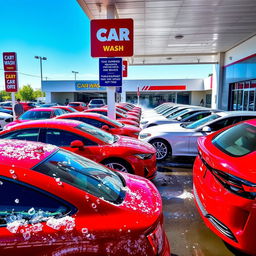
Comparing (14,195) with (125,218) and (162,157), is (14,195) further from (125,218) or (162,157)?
(162,157)

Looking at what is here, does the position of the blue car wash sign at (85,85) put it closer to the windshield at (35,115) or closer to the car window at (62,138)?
the windshield at (35,115)

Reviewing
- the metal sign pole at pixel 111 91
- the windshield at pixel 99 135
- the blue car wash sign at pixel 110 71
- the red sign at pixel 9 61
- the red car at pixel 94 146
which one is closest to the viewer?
the red car at pixel 94 146

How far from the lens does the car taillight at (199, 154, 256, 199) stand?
2222mm

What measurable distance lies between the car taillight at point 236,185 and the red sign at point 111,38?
22.9 ft

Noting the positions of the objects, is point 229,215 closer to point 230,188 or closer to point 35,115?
point 230,188

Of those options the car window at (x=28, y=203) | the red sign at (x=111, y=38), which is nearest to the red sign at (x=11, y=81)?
the red sign at (x=111, y=38)

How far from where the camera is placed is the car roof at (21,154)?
1861mm

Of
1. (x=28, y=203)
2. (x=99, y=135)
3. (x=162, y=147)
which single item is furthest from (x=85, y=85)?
(x=28, y=203)

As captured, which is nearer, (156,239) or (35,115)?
(156,239)

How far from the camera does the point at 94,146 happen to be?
4523mm

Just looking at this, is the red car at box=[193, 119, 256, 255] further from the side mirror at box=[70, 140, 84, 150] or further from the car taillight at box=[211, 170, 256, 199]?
the side mirror at box=[70, 140, 84, 150]

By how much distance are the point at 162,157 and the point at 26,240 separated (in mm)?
5211

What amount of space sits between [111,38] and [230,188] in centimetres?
766

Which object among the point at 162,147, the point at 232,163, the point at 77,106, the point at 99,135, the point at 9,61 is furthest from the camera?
the point at 77,106
